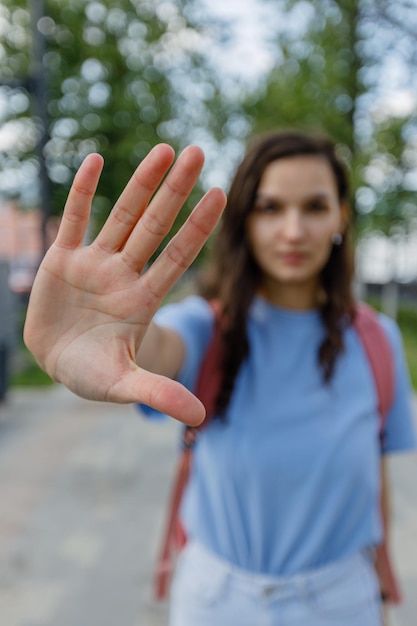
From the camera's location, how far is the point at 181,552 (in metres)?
1.40

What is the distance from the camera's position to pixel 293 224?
1.36 m

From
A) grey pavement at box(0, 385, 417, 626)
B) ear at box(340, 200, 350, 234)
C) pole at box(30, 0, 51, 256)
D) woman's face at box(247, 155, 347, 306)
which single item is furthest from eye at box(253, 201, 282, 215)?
pole at box(30, 0, 51, 256)

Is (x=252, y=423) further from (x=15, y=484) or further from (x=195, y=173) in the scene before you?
(x=15, y=484)

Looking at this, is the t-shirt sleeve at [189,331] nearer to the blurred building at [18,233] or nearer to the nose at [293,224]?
the nose at [293,224]

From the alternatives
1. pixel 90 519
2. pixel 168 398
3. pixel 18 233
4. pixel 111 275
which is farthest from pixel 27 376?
pixel 168 398

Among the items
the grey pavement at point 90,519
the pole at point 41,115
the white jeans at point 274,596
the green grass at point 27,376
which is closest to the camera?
the white jeans at point 274,596

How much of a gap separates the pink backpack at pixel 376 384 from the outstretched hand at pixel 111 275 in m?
0.41

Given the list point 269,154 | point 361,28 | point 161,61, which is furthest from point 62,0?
point 269,154

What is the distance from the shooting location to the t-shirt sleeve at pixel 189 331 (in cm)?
131

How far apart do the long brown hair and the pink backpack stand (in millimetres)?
39

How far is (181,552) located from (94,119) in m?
9.36

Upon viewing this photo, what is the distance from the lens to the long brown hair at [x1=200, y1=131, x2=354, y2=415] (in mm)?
1378

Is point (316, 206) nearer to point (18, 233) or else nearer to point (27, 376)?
point (27, 376)

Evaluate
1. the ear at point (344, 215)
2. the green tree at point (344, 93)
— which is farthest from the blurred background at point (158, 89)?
the ear at point (344, 215)
